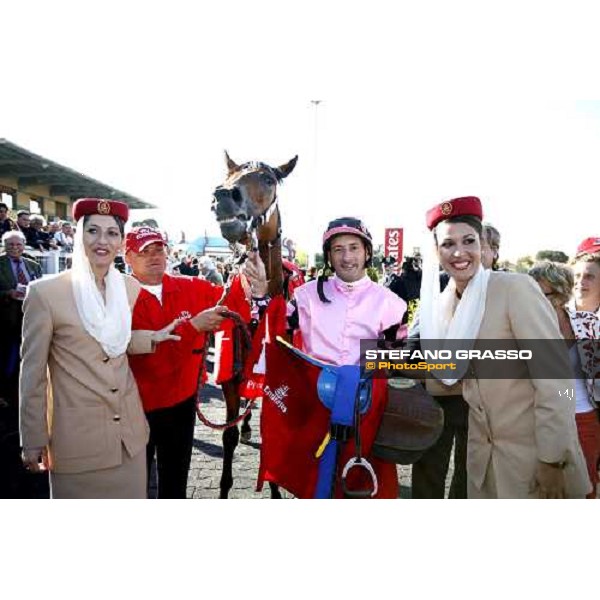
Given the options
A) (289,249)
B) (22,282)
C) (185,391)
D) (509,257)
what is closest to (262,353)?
(185,391)

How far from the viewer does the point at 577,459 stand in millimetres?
1381

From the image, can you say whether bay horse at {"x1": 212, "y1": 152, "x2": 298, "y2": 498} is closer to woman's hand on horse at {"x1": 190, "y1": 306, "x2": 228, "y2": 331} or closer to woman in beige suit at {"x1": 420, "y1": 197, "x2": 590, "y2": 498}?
woman's hand on horse at {"x1": 190, "y1": 306, "x2": 228, "y2": 331}

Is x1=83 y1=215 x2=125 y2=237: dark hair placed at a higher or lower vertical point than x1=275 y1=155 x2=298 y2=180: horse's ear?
lower

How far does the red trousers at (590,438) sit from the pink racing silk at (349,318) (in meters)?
0.81

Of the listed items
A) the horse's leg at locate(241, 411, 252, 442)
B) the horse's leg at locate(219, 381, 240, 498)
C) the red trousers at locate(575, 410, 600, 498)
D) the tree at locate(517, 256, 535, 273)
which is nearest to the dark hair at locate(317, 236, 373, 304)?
the tree at locate(517, 256, 535, 273)

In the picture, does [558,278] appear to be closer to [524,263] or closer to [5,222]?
[524,263]

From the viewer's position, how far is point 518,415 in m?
1.42

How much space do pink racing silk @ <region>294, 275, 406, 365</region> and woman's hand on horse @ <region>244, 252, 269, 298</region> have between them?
0.79ft

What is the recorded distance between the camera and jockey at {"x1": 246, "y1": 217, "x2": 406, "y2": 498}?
166 centimetres

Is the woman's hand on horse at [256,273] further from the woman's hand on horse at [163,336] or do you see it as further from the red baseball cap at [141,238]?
the red baseball cap at [141,238]

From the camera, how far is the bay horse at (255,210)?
1760mm

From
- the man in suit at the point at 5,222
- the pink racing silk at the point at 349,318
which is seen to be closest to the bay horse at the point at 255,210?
the pink racing silk at the point at 349,318
